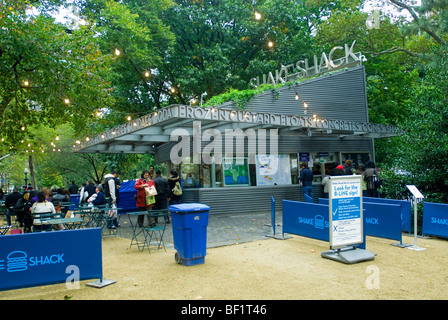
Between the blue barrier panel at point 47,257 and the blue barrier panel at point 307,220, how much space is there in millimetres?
4752

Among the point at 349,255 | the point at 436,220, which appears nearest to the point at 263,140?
the point at 436,220

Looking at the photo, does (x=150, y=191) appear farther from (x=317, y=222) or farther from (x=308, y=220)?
(x=317, y=222)

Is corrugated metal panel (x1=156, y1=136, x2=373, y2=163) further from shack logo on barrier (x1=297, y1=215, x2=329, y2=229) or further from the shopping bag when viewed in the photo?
A: shack logo on barrier (x1=297, y1=215, x2=329, y2=229)

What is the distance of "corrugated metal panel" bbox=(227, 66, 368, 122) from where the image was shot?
47.8 feet

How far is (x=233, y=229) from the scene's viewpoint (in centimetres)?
1025

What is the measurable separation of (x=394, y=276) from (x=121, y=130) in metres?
9.53

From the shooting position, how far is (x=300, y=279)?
Answer: 5.63 meters

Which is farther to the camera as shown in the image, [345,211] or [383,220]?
[383,220]

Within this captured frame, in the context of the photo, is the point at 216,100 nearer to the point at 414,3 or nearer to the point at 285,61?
the point at 285,61

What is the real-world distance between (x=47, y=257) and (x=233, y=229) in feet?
19.5

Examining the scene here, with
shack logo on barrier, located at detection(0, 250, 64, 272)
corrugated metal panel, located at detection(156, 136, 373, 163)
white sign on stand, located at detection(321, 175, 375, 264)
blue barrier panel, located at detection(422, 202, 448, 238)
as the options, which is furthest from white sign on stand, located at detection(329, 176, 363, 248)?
corrugated metal panel, located at detection(156, 136, 373, 163)

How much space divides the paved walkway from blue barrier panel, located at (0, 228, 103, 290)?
2.99 m

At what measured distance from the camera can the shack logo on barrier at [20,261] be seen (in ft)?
15.8
